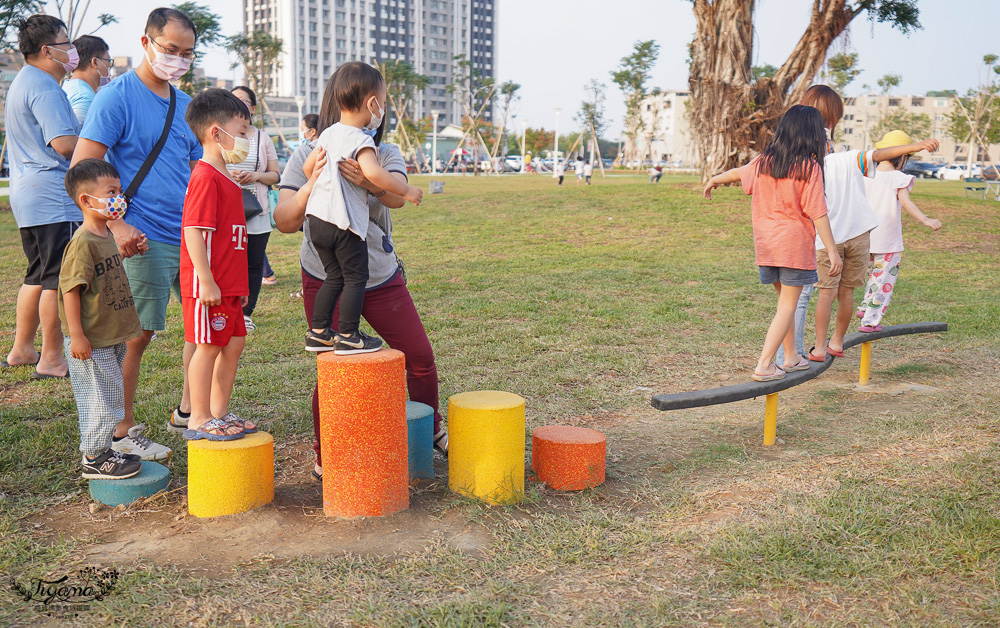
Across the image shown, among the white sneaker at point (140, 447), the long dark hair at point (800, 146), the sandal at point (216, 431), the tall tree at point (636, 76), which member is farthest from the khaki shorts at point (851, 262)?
the tall tree at point (636, 76)

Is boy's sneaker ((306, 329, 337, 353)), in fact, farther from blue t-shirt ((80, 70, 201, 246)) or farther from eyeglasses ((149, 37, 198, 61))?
eyeglasses ((149, 37, 198, 61))

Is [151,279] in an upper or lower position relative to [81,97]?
lower

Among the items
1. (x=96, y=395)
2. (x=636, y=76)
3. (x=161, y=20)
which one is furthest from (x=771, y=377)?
(x=636, y=76)

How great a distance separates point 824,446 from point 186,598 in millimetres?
3233

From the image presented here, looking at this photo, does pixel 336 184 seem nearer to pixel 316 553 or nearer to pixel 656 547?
pixel 316 553

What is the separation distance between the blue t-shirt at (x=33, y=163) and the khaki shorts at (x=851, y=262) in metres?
4.69

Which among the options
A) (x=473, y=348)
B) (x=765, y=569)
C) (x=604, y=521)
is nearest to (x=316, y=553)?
(x=604, y=521)

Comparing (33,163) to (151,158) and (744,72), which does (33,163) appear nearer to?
(151,158)

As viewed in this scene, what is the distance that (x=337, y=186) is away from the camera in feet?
10.4

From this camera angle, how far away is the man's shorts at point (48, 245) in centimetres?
472

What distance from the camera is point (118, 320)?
11.0 ft

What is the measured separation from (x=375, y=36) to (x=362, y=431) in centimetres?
15792

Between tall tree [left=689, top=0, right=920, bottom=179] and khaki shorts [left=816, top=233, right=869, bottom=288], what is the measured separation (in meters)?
12.2

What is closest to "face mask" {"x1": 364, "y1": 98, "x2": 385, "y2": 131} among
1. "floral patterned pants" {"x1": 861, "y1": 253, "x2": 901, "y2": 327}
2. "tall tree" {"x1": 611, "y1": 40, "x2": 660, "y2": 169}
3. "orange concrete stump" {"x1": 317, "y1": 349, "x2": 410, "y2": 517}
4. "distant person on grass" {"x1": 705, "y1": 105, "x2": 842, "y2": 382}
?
"orange concrete stump" {"x1": 317, "y1": 349, "x2": 410, "y2": 517}
